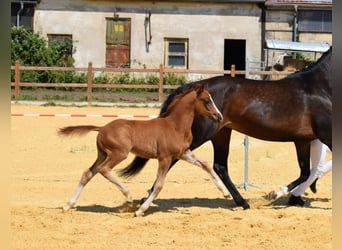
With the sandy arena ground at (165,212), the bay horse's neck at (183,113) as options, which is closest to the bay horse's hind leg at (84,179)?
the sandy arena ground at (165,212)

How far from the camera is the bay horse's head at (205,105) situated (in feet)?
22.8

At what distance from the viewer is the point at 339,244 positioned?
849mm

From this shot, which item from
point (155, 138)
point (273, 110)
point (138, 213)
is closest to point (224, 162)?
point (273, 110)

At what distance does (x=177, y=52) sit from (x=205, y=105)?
2235 cm

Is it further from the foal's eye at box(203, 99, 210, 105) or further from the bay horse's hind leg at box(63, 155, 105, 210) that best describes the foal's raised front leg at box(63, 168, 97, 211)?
the foal's eye at box(203, 99, 210, 105)

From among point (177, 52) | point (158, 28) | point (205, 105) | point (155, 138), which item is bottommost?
point (155, 138)

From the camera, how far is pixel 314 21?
29.7 m

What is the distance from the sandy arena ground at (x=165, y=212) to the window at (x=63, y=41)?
1607 centimetres

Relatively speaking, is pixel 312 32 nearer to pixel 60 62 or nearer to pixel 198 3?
pixel 198 3

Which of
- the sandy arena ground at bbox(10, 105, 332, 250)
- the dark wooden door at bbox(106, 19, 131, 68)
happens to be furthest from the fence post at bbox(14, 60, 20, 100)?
the sandy arena ground at bbox(10, 105, 332, 250)

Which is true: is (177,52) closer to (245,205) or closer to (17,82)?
(17,82)

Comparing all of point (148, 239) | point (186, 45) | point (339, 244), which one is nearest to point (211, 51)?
point (186, 45)

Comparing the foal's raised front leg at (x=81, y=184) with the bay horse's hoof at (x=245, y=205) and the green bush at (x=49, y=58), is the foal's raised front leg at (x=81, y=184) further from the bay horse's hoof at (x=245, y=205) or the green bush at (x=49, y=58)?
the green bush at (x=49, y=58)

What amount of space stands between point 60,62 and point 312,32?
1262cm
